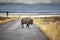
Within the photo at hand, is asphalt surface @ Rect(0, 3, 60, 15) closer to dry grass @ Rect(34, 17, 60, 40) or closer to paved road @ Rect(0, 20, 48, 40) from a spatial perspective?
dry grass @ Rect(34, 17, 60, 40)

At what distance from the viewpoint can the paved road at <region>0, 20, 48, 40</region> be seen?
9.96 feet

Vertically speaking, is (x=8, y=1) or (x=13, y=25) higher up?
(x=8, y=1)

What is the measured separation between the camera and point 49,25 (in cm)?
315

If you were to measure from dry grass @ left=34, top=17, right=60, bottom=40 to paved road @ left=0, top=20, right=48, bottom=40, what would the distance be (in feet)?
0.34

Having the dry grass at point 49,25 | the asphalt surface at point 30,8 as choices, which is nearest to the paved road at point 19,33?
the dry grass at point 49,25

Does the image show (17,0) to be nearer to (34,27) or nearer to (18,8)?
(18,8)

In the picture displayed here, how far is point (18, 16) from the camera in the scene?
127 inches

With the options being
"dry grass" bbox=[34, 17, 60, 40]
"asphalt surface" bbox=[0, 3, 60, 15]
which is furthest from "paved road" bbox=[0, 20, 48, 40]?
"asphalt surface" bbox=[0, 3, 60, 15]

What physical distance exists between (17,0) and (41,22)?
0.64m

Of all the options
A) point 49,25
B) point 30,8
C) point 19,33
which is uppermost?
point 30,8

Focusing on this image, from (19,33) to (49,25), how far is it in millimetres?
573

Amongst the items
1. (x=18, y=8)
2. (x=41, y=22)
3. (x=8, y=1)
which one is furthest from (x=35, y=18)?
(x=8, y=1)

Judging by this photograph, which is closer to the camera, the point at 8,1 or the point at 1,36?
the point at 1,36

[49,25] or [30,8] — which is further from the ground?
[30,8]
